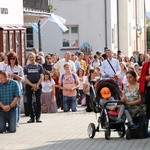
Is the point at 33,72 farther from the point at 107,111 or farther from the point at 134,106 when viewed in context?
the point at 134,106

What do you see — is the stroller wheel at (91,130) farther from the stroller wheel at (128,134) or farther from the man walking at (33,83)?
the man walking at (33,83)

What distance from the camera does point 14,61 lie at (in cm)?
2006

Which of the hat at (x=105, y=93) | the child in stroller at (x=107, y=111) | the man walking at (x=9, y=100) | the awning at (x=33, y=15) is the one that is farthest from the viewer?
the awning at (x=33, y=15)

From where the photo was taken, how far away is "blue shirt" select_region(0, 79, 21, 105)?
18.2 m

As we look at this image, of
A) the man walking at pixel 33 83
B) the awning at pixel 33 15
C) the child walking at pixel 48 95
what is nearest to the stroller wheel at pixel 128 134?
the man walking at pixel 33 83

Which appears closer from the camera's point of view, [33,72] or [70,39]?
[33,72]

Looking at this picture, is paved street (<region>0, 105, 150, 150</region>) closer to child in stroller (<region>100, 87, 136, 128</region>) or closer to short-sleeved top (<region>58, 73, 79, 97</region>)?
child in stroller (<region>100, 87, 136, 128</region>)

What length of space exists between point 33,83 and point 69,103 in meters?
4.83

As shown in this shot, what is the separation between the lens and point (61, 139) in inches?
654

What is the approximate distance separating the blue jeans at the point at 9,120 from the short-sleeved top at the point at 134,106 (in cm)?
305

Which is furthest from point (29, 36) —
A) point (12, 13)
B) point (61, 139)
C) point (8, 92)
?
point (61, 139)

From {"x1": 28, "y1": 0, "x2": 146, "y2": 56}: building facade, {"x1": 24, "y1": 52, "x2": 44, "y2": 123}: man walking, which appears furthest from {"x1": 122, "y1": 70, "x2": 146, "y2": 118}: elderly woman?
{"x1": 28, "y1": 0, "x2": 146, "y2": 56}: building facade

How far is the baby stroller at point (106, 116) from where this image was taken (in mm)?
16016

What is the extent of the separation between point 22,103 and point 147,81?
28.4 ft
